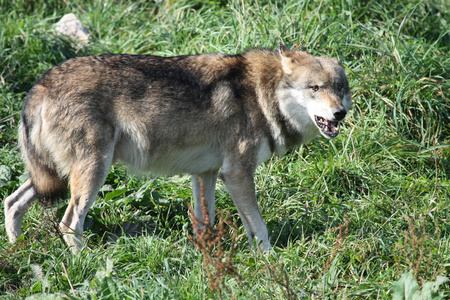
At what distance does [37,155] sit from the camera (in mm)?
4688

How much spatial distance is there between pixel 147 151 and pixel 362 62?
3.13 metres

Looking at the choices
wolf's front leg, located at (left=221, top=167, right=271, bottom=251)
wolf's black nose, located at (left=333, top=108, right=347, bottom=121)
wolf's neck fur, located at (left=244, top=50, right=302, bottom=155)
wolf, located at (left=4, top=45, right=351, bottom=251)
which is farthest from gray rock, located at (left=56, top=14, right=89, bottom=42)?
wolf's black nose, located at (left=333, top=108, right=347, bottom=121)

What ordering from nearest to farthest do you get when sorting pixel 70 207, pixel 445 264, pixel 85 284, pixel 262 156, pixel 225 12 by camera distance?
pixel 85 284 → pixel 445 264 → pixel 70 207 → pixel 262 156 → pixel 225 12

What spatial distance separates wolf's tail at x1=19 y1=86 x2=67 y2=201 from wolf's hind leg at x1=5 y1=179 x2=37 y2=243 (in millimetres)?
222

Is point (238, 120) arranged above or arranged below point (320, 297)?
above

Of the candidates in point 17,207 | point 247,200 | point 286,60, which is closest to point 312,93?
point 286,60

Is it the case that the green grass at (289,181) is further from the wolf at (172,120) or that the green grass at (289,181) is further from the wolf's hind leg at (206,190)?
the wolf at (172,120)

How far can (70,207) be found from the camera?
4.68m

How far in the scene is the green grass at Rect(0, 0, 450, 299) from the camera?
13.7ft

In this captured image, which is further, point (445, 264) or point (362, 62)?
point (362, 62)

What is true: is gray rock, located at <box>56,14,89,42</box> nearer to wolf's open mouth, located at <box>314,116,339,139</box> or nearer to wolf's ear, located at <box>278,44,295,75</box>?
wolf's ear, located at <box>278,44,295,75</box>

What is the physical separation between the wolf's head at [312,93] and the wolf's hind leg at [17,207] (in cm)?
229

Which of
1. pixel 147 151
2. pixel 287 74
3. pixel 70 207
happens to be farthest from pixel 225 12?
pixel 70 207

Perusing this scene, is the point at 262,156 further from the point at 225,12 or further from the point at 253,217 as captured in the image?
the point at 225,12
